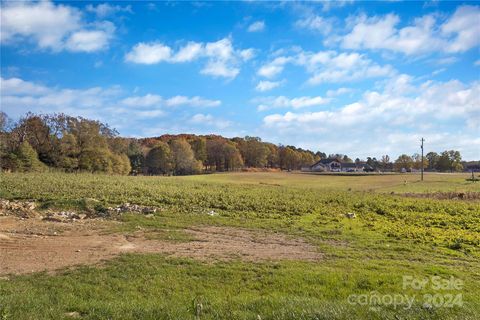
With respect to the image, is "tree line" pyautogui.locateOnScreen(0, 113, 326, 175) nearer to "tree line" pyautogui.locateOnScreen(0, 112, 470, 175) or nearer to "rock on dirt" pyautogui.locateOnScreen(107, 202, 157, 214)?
"tree line" pyautogui.locateOnScreen(0, 112, 470, 175)

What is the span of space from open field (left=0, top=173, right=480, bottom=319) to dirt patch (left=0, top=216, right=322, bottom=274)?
5 centimetres

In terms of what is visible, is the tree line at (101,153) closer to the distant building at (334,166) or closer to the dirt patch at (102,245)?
the distant building at (334,166)

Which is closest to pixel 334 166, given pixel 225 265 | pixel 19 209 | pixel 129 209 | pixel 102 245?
pixel 129 209

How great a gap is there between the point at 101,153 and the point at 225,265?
69.4 meters

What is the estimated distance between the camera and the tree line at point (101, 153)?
6871 centimetres

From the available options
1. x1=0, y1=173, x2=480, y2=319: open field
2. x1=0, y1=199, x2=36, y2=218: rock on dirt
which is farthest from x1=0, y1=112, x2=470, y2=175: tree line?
x1=0, y1=173, x2=480, y2=319: open field

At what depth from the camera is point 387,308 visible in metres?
7.48

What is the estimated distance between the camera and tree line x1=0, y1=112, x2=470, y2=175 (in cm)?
6871

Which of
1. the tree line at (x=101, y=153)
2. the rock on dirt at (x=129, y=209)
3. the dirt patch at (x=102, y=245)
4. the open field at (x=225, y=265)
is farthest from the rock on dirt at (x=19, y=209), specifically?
the tree line at (x=101, y=153)

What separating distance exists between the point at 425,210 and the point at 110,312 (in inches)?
1285

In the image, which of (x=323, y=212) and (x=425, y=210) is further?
(x=425, y=210)

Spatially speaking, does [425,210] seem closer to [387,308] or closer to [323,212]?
[323,212]

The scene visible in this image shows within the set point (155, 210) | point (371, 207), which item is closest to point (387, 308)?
point (155, 210)

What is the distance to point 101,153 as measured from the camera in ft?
249
